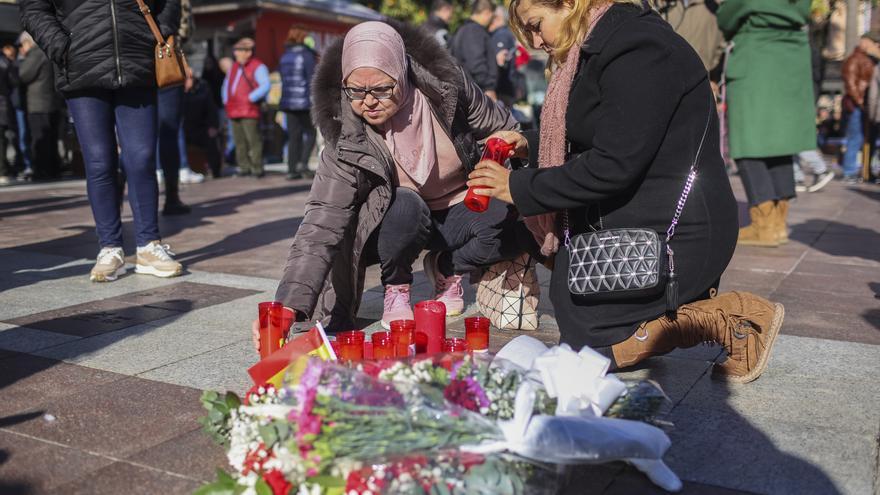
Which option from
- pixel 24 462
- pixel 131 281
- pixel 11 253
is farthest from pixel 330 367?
pixel 11 253

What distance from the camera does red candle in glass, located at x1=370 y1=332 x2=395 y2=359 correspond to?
2.77m

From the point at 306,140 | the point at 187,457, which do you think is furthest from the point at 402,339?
the point at 306,140

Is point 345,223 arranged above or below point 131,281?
above

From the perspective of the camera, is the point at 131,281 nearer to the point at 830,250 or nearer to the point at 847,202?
the point at 830,250

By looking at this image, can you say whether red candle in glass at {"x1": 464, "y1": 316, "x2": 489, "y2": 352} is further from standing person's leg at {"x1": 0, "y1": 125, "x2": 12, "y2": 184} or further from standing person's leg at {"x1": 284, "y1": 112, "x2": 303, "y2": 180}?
standing person's leg at {"x1": 0, "y1": 125, "x2": 12, "y2": 184}

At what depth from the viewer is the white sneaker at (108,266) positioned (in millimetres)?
5098

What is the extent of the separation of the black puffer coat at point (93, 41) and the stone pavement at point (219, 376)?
3.79 ft

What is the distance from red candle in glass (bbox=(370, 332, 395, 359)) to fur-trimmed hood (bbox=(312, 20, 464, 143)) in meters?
1.09

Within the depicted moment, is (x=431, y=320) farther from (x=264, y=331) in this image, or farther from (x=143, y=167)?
(x=143, y=167)

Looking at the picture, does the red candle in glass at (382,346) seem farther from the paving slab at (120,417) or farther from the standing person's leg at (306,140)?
the standing person's leg at (306,140)

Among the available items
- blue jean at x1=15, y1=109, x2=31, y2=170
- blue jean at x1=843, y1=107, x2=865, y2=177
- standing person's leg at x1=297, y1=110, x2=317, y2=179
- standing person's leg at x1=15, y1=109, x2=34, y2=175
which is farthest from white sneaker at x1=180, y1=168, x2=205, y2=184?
blue jean at x1=843, y1=107, x2=865, y2=177

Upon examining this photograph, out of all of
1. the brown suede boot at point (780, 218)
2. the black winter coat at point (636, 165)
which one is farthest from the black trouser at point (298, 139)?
the black winter coat at point (636, 165)

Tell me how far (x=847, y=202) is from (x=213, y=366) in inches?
318

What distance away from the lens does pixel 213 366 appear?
3416 mm
